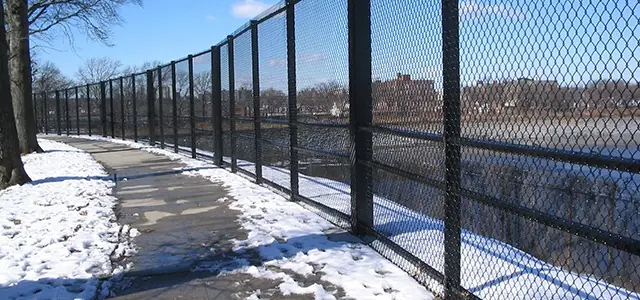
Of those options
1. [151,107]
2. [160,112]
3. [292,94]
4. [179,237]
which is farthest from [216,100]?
[151,107]

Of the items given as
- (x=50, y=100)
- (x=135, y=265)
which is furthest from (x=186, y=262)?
(x=50, y=100)

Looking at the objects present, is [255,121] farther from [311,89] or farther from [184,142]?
[184,142]

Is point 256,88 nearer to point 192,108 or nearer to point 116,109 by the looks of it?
point 192,108

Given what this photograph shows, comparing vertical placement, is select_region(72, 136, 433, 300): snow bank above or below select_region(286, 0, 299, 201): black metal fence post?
below

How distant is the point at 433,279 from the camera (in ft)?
13.6

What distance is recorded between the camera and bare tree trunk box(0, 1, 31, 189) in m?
9.88

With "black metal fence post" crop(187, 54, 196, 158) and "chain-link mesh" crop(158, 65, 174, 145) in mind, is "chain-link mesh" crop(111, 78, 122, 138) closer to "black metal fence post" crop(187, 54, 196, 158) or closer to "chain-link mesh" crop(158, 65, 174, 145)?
"chain-link mesh" crop(158, 65, 174, 145)

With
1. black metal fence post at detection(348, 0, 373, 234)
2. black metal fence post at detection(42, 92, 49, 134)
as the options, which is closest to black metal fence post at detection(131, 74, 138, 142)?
black metal fence post at detection(348, 0, 373, 234)

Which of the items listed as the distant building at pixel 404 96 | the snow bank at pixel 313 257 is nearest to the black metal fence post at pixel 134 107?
the snow bank at pixel 313 257

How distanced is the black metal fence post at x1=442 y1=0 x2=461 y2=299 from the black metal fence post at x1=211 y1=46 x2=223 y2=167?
8.64m

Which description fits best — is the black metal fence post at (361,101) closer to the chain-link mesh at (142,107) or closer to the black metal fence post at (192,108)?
the black metal fence post at (192,108)

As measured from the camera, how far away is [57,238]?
587cm

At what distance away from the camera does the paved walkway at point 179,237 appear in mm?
4391

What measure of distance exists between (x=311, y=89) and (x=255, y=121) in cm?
241
